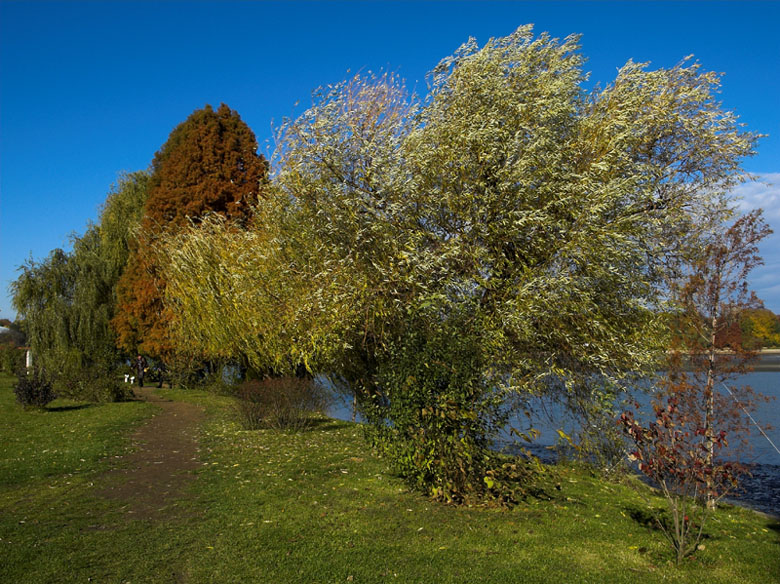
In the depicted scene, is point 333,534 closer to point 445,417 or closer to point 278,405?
point 445,417

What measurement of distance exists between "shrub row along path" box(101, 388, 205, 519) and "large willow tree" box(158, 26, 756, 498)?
9.85 ft

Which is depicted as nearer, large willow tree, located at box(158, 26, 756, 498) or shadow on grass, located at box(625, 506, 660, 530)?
shadow on grass, located at box(625, 506, 660, 530)

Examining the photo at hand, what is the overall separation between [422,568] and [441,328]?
3193 mm

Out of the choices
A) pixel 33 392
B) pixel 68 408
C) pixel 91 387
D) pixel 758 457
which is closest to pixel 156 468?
pixel 33 392

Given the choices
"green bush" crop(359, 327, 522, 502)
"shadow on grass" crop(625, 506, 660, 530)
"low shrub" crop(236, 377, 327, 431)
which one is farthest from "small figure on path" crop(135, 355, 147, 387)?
"shadow on grass" crop(625, 506, 660, 530)

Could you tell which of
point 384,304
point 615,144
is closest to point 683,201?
point 615,144

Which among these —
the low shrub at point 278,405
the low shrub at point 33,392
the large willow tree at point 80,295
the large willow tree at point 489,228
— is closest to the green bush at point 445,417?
the large willow tree at point 489,228

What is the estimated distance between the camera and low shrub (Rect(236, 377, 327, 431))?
14.4 meters

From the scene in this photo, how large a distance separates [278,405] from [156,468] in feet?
15.2

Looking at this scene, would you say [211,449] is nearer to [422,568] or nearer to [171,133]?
[422,568]

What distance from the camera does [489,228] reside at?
9.44 meters

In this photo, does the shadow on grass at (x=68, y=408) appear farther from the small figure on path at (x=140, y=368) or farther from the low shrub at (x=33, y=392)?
the small figure on path at (x=140, y=368)

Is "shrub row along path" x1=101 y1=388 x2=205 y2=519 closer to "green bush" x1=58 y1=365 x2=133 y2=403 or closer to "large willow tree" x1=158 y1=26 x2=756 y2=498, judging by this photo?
"large willow tree" x1=158 y1=26 x2=756 y2=498

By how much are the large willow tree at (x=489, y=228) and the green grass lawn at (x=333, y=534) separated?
1052 millimetres
